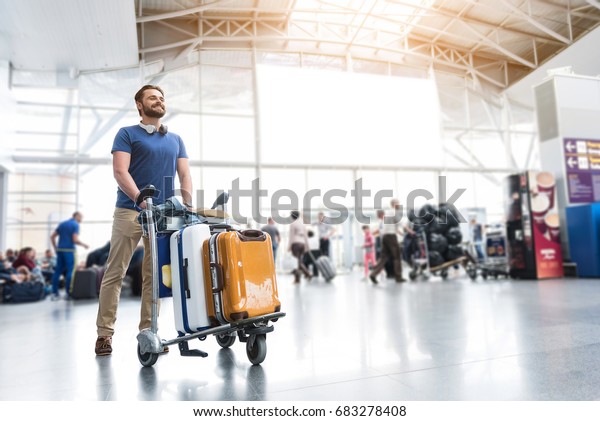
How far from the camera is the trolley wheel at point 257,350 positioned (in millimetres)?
2002

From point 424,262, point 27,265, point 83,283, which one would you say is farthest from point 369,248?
point 27,265

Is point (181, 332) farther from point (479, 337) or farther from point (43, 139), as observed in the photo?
point (43, 139)

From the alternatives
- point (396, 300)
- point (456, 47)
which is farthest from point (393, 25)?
point (396, 300)

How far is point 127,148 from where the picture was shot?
2303mm

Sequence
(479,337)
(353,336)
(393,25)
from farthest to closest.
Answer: (393,25)
(353,336)
(479,337)

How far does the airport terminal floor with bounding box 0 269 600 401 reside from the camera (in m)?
1.58

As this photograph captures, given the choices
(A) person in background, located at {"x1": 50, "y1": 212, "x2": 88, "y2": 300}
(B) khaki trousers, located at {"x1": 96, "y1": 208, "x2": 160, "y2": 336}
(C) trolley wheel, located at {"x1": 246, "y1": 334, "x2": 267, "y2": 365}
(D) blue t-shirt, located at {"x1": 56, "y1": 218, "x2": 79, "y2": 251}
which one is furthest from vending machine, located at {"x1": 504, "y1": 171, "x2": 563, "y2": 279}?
(D) blue t-shirt, located at {"x1": 56, "y1": 218, "x2": 79, "y2": 251}

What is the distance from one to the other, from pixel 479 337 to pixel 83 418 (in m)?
2.12

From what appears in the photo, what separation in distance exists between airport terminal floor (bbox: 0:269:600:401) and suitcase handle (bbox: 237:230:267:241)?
1.99ft

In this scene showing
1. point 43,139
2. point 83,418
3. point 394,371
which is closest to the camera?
point 83,418

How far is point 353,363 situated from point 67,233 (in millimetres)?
6370

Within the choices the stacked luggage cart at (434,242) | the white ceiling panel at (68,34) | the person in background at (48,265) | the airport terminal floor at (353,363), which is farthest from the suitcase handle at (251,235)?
the person in background at (48,265)

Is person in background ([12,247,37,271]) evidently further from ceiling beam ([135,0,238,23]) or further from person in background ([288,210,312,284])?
ceiling beam ([135,0,238,23])

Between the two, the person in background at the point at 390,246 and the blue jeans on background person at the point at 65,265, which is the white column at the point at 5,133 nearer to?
the blue jeans on background person at the point at 65,265
